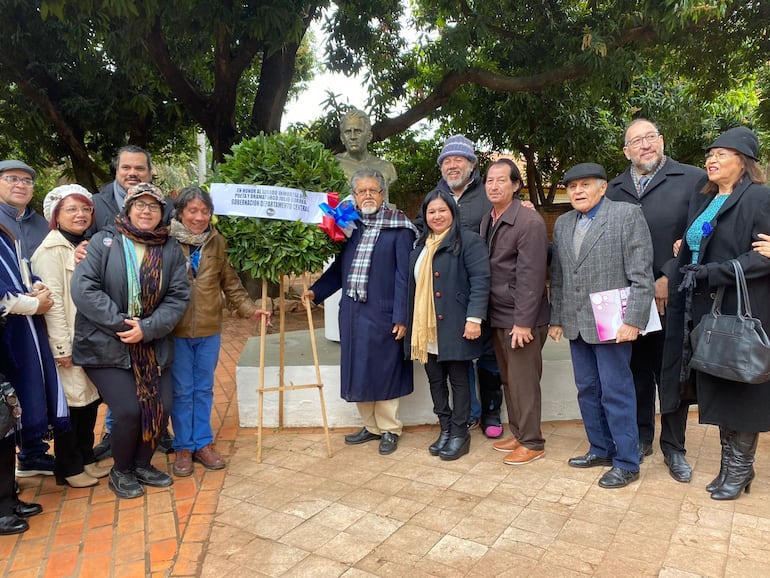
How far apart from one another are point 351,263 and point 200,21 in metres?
4.15

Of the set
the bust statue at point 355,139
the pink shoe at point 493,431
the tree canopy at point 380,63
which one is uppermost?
the tree canopy at point 380,63

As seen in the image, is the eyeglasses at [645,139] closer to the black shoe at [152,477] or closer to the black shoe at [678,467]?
the black shoe at [678,467]

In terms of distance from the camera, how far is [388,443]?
13.3 feet

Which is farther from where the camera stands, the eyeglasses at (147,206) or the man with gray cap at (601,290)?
the eyeglasses at (147,206)

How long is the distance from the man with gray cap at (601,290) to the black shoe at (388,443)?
132 centimetres

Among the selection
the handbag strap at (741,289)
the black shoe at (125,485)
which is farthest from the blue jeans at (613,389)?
the black shoe at (125,485)

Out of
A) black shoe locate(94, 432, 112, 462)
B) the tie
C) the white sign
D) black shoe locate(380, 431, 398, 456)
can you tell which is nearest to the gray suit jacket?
the tie

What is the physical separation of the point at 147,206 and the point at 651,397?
11.2ft

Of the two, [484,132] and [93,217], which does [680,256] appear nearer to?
[93,217]

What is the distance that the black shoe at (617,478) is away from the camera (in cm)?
340

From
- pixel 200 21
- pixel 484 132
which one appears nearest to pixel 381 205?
pixel 200 21

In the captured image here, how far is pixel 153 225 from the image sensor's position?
135 inches

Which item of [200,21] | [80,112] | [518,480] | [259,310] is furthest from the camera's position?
[80,112]

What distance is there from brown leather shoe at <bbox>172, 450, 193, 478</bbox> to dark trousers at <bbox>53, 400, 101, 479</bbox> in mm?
575
